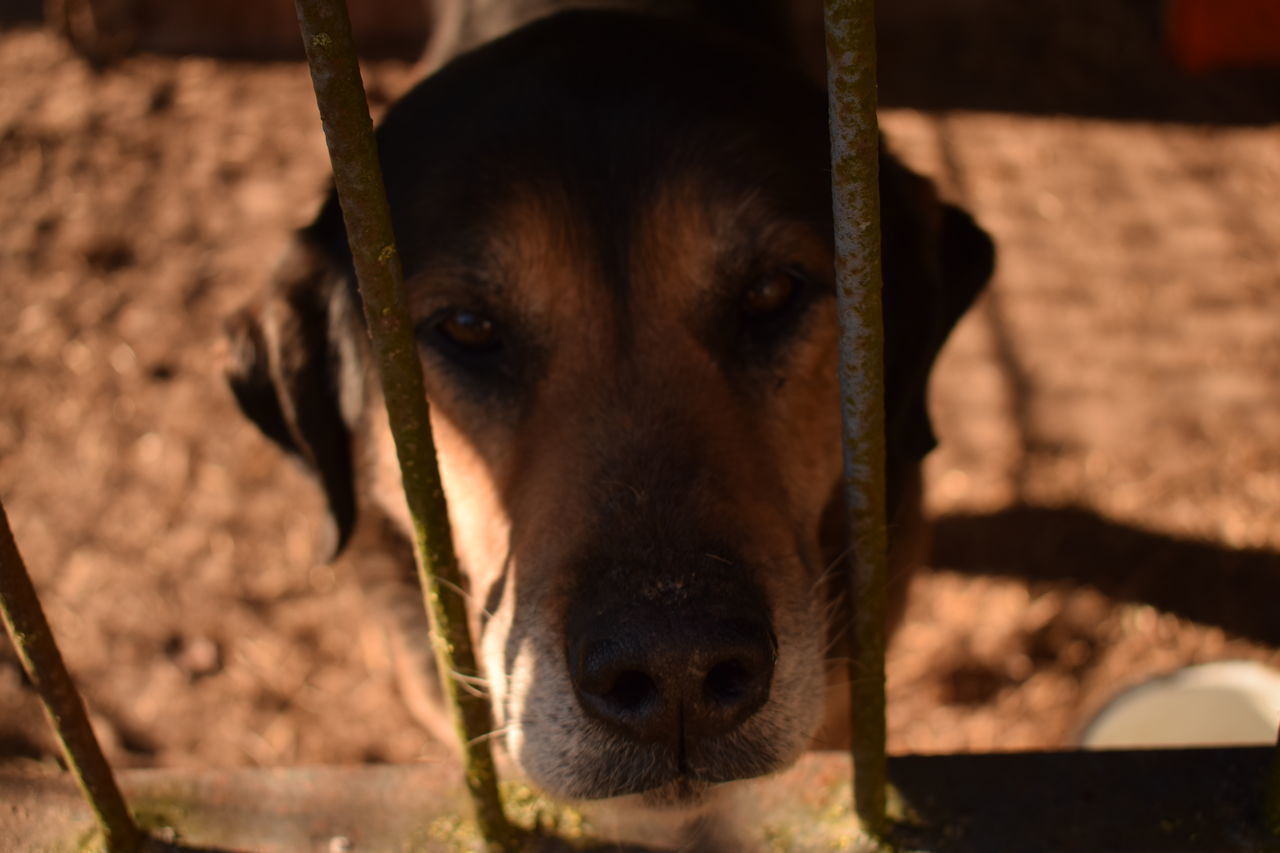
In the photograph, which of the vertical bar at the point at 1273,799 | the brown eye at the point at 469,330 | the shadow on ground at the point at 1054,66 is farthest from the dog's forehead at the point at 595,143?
the shadow on ground at the point at 1054,66

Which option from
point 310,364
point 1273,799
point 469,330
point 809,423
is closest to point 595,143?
point 469,330

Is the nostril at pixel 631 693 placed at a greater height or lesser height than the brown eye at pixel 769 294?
lesser

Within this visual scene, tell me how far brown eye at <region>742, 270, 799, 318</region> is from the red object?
503 cm

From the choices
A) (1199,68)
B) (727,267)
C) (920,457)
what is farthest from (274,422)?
(1199,68)

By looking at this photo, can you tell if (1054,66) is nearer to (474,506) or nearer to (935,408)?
(935,408)

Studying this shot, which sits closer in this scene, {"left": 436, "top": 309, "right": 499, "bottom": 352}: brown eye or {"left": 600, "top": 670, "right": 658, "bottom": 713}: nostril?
{"left": 600, "top": 670, "right": 658, "bottom": 713}: nostril

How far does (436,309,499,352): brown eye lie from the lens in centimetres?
233

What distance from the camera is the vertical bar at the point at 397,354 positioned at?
136cm

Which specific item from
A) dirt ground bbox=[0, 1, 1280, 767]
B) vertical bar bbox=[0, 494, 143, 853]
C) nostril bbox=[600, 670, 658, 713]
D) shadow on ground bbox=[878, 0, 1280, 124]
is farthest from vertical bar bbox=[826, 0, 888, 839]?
shadow on ground bbox=[878, 0, 1280, 124]

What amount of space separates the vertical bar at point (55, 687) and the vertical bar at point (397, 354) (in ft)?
1.73

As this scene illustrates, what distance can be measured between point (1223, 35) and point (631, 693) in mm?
6056

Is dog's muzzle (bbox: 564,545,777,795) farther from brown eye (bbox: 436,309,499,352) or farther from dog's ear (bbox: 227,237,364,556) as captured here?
dog's ear (bbox: 227,237,364,556)

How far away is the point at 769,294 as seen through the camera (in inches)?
92.4

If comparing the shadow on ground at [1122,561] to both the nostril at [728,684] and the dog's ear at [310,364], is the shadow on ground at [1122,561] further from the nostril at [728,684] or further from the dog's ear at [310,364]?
the nostril at [728,684]
